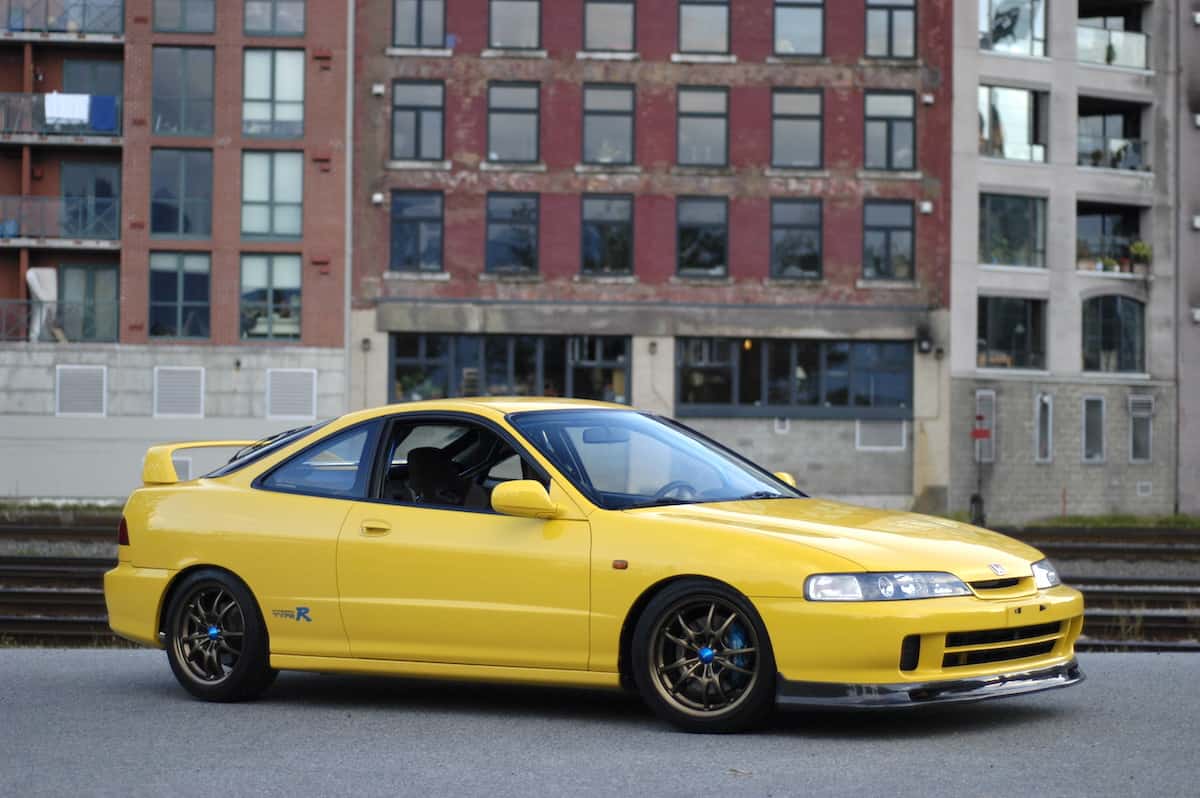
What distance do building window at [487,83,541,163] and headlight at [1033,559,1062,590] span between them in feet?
133

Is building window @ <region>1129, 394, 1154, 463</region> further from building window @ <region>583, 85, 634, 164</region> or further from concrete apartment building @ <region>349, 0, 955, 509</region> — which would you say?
building window @ <region>583, 85, 634, 164</region>

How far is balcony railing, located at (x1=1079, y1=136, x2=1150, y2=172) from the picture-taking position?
50.8 m

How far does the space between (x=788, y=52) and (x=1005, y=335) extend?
9.23 meters

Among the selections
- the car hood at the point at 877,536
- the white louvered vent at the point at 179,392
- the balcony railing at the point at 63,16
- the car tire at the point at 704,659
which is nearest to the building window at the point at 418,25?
the balcony railing at the point at 63,16

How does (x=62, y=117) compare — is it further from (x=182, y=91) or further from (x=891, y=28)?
(x=891, y=28)

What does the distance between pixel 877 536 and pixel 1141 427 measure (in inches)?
1757

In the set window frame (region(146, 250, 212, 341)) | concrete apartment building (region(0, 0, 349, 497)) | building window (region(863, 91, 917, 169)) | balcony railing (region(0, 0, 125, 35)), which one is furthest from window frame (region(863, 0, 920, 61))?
balcony railing (region(0, 0, 125, 35))

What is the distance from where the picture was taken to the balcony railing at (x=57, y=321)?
161ft

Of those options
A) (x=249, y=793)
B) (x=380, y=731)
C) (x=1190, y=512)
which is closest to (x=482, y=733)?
(x=380, y=731)

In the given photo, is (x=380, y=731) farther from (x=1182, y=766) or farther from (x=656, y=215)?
(x=656, y=215)

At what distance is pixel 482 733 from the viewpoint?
838 centimetres

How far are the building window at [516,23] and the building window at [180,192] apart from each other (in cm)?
799

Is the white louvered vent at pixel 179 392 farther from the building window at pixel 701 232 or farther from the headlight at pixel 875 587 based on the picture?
the headlight at pixel 875 587

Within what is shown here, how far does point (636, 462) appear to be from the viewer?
9.18 m
